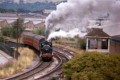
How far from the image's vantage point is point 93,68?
59.7ft

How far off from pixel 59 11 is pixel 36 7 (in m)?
167

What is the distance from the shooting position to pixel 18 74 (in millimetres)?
26891

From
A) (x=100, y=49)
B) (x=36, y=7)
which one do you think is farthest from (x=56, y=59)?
(x=36, y=7)

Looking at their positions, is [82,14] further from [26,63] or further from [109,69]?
[26,63]

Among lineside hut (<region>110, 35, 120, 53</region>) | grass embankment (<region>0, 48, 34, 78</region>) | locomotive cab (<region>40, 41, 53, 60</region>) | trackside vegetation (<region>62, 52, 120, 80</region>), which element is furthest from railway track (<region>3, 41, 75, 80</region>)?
trackside vegetation (<region>62, 52, 120, 80</region>)

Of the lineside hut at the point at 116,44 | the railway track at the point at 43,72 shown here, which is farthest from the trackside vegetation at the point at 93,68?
the lineside hut at the point at 116,44

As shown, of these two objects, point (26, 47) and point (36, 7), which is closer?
point (26, 47)

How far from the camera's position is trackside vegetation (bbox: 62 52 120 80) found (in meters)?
17.5

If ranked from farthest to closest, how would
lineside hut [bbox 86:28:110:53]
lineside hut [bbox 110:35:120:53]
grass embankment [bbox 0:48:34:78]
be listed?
lineside hut [bbox 86:28:110:53]
lineside hut [bbox 110:35:120:53]
grass embankment [bbox 0:48:34:78]

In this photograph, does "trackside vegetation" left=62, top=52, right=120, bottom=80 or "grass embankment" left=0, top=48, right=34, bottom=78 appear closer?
"trackside vegetation" left=62, top=52, right=120, bottom=80

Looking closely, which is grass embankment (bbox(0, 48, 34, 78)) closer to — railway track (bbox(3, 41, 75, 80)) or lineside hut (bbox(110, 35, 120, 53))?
railway track (bbox(3, 41, 75, 80))

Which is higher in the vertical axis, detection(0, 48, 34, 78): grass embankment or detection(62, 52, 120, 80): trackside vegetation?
detection(62, 52, 120, 80): trackside vegetation

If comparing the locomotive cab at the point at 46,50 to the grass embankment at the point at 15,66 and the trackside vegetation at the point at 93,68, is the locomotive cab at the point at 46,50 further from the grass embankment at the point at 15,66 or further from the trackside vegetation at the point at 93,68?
the trackside vegetation at the point at 93,68

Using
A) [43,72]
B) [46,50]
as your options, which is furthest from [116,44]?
[46,50]
